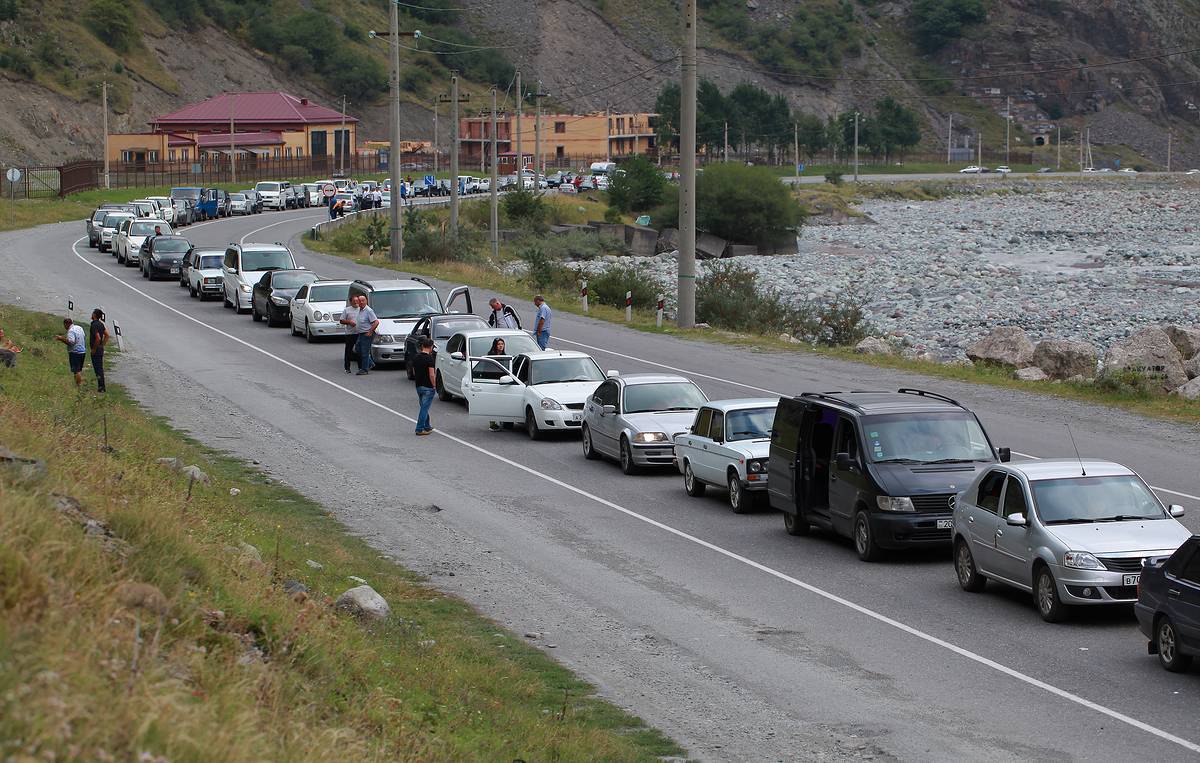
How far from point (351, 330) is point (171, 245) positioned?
83.3 feet

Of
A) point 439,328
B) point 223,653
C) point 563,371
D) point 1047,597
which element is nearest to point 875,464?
point 1047,597

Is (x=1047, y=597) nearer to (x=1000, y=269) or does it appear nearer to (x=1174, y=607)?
(x=1174, y=607)

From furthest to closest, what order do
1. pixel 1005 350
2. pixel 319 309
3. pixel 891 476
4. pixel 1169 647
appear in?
pixel 319 309 < pixel 1005 350 < pixel 891 476 < pixel 1169 647

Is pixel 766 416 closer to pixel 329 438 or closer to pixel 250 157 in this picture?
pixel 329 438

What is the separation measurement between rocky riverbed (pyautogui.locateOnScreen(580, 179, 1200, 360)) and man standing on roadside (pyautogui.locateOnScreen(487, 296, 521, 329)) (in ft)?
46.2

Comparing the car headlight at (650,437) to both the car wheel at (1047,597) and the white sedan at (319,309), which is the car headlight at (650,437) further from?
the white sedan at (319,309)

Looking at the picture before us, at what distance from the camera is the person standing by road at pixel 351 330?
31922 millimetres

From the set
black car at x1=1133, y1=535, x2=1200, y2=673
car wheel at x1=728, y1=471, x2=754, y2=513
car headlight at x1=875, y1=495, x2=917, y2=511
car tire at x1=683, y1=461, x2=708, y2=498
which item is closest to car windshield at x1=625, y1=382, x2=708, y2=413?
car tire at x1=683, y1=461, x2=708, y2=498

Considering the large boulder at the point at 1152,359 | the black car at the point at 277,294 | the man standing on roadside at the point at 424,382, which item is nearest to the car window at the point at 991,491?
the man standing on roadside at the point at 424,382

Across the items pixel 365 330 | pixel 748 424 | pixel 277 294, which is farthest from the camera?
pixel 277 294

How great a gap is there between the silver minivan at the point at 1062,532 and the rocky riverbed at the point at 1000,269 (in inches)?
1073

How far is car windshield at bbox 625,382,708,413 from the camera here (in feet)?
74.2

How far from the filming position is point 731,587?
14.9 m

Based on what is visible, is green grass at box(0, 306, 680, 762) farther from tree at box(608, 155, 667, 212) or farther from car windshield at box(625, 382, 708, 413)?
tree at box(608, 155, 667, 212)
